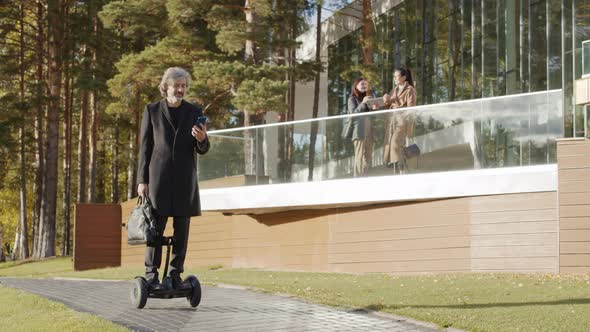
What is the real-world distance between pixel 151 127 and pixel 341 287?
4.17 m

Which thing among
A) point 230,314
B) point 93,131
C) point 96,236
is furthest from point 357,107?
point 93,131

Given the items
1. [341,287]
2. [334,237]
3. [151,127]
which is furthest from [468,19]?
[151,127]

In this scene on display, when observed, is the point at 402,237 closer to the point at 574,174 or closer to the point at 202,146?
the point at 574,174

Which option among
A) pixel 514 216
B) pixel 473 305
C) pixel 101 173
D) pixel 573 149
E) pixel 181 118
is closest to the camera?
pixel 181 118

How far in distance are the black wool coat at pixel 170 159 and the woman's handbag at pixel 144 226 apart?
0.25 ft

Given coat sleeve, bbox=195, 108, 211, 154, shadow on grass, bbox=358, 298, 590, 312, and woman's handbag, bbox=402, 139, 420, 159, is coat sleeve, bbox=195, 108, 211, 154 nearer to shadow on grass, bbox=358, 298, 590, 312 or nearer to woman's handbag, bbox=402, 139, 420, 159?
shadow on grass, bbox=358, 298, 590, 312

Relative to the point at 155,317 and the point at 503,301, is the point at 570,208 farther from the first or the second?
the point at 155,317

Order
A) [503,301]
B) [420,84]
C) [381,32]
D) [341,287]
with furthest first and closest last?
[381,32] < [420,84] < [341,287] < [503,301]

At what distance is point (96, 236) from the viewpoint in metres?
28.1

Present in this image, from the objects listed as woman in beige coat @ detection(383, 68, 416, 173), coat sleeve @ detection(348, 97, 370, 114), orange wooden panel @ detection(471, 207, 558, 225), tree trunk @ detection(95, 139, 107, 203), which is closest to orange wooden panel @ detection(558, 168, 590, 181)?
orange wooden panel @ detection(471, 207, 558, 225)

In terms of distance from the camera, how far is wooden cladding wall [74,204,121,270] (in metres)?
27.9

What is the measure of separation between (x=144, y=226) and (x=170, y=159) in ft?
2.19

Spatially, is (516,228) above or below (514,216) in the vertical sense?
below

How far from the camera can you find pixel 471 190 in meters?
16.5
